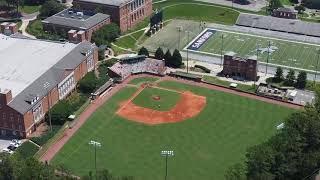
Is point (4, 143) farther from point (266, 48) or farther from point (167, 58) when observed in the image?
point (266, 48)

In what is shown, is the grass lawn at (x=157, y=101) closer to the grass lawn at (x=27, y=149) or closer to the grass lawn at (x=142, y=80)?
the grass lawn at (x=142, y=80)

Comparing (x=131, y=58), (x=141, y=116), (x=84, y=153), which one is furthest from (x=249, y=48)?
(x=84, y=153)

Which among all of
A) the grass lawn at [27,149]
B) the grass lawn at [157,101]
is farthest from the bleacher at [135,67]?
the grass lawn at [27,149]

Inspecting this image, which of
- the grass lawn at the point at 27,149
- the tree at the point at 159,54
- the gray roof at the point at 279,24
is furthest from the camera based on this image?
the gray roof at the point at 279,24

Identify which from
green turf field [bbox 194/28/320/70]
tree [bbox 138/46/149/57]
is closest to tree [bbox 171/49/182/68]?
tree [bbox 138/46/149/57]

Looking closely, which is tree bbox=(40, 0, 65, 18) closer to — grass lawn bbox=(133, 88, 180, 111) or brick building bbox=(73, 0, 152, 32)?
brick building bbox=(73, 0, 152, 32)

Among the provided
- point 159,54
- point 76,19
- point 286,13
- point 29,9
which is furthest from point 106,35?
point 286,13
